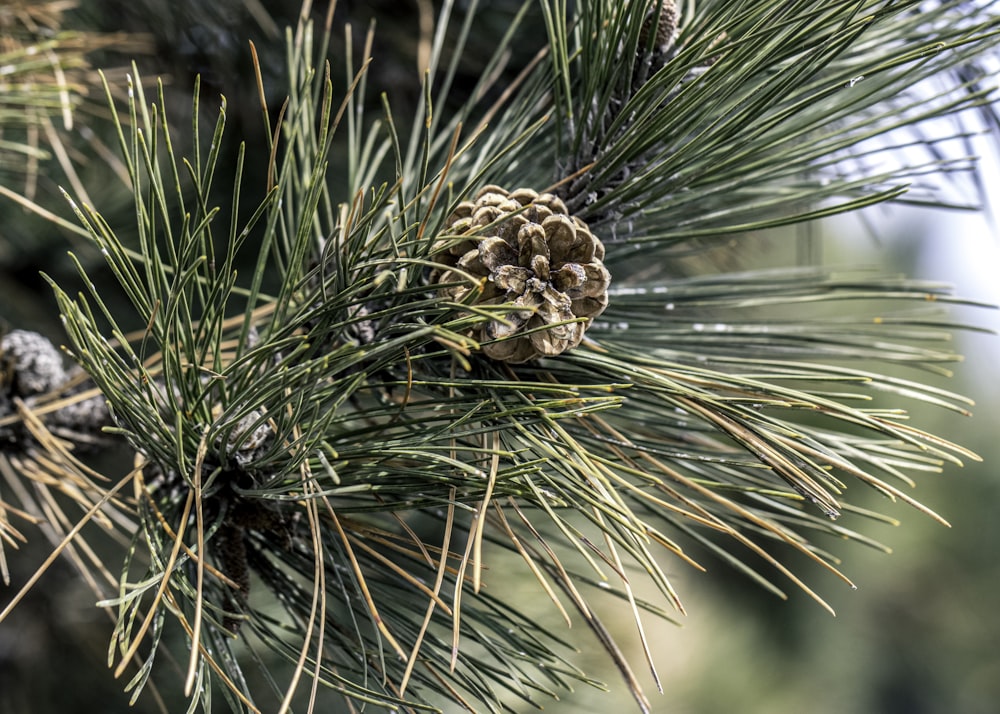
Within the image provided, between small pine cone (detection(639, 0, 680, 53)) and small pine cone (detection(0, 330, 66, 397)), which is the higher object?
small pine cone (detection(639, 0, 680, 53))

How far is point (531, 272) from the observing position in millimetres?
300

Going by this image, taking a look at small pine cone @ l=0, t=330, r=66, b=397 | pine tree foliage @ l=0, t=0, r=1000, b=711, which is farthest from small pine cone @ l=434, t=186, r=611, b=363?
small pine cone @ l=0, t=330, r=66, b=397

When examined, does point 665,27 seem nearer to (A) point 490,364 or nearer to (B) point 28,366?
(A) point 490,364

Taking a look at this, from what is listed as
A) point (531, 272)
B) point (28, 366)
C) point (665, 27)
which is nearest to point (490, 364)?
point (531, 272)

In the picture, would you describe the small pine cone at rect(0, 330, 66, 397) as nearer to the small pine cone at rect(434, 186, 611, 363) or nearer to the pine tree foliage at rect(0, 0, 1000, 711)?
the pine tree foliage at rect(0, 0, 1000, 711)

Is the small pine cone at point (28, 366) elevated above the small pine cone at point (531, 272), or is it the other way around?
the small pine cone at point (531, 272)

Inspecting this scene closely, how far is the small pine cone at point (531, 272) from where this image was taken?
0.96ft

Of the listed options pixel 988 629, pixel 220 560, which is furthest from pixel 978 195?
pixel 988 629

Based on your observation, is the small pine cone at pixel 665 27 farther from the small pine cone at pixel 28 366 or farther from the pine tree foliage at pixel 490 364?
the small pine cone at pixel 28 366

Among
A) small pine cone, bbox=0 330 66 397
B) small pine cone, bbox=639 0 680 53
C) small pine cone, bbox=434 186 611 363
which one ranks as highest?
small pine cone, bbox=639 0 680 53

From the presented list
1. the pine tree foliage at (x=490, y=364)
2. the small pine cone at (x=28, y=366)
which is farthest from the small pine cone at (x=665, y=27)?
the small pine cone at (x=28, y=366)

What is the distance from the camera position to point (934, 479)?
2.26 metres

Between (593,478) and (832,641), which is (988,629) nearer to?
(832,641)

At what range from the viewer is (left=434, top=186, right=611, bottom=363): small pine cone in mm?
292
